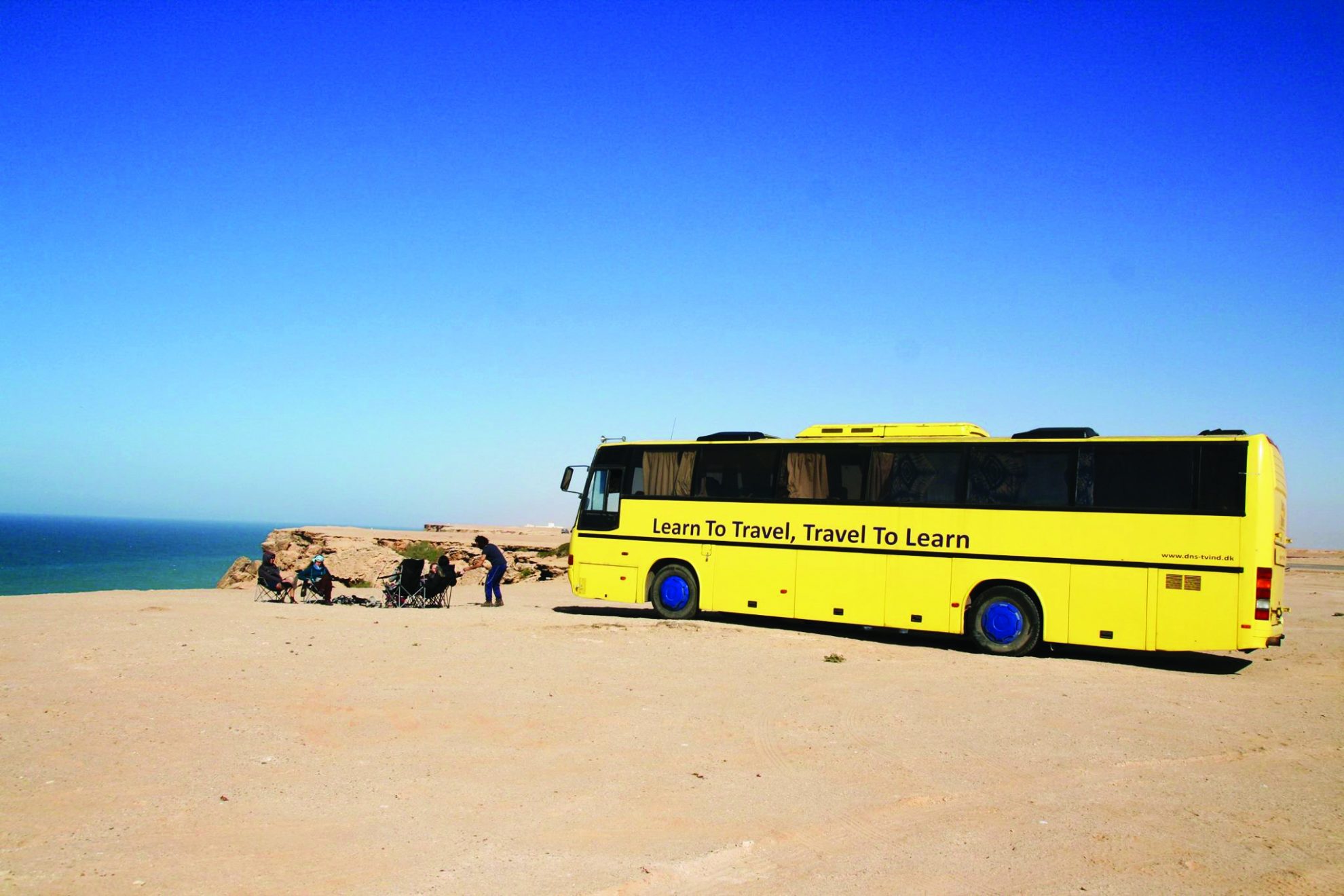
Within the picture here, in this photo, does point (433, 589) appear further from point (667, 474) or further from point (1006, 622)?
point (1006, 622)

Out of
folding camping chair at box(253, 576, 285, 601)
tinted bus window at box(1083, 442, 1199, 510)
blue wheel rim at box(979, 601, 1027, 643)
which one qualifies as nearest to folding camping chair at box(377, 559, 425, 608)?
folding camping chair at box(253, 576, 285, 601)

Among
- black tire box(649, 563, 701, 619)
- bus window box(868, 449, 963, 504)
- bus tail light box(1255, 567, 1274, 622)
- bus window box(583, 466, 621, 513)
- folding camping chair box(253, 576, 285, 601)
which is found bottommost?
folding camping chair box(253, 576, 285, 601)

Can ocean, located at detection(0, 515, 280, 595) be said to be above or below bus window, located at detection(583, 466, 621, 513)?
below

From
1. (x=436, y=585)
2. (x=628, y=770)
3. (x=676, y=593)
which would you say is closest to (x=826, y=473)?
(x=676, y=593)

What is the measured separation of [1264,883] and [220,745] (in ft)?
25.8

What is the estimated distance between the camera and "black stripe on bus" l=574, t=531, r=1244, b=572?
48.5 feet

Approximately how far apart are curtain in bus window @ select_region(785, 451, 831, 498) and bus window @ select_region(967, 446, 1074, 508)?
8.64 feet

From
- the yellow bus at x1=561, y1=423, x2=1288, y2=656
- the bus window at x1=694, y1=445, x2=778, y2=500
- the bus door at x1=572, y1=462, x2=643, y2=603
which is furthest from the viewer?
the bus door at x1=572, y1=462, x2=643, y2=603

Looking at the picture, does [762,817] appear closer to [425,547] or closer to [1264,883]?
[1264,883]

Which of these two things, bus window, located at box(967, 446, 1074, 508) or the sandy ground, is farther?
bus window, located at box(967, 446, 1074, 508)

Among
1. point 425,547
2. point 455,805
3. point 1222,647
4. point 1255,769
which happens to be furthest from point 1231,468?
point 425,547

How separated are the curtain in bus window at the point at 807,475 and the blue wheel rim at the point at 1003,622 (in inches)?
136

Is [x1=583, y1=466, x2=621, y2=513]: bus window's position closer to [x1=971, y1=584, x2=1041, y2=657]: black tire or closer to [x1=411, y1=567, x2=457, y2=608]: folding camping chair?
[x1=411, y1=567, x2=457, y2=608]: folding camping chair

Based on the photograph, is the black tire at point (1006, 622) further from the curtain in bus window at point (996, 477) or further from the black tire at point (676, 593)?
the black tire at point (676, 593)
